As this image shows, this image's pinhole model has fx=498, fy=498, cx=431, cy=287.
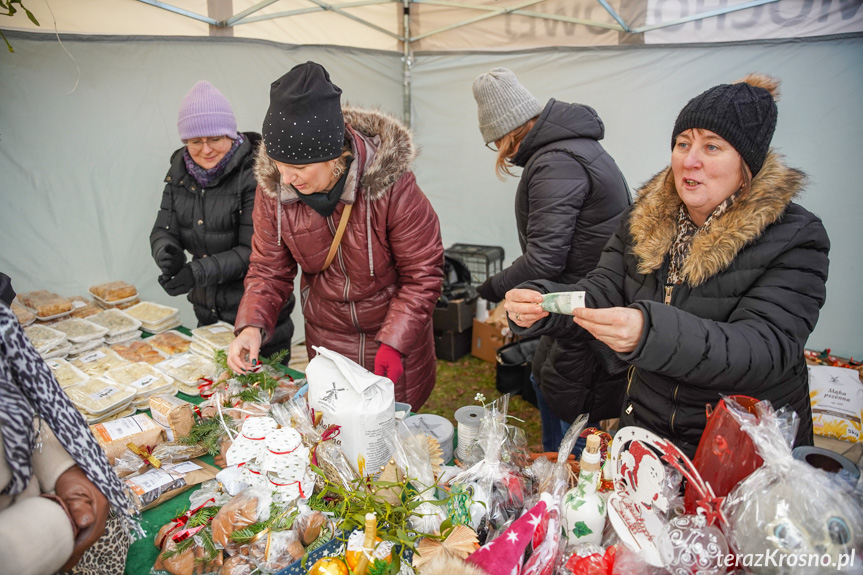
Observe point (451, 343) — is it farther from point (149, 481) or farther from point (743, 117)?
point (743, 117)

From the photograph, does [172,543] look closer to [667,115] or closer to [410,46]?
[667,115]

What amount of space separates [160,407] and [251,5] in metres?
3.69

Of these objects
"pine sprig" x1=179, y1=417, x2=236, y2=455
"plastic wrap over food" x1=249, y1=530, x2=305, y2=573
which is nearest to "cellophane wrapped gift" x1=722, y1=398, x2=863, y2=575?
"plastic wrap over food" x1=249, y1=530, x2=305, y2=573

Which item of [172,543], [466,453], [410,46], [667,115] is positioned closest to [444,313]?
[667,115]

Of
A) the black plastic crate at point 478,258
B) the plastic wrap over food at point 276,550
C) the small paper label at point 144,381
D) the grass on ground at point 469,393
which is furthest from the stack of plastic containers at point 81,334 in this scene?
the black plastic crate at point 478,258

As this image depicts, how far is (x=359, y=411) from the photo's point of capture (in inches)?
53.9

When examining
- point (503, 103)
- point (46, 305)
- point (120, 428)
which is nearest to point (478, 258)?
point (503, 103)

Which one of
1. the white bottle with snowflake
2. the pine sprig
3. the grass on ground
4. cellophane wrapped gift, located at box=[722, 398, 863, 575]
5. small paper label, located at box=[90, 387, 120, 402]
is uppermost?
cellophane wrapped gift, located at box=[722, 398, 863, 575]

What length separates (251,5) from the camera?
420 cm

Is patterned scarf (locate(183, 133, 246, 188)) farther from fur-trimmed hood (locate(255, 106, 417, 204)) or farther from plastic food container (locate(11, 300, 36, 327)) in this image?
plastic food container (locate(11, 300, 36, 327))

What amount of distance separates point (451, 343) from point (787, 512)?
4274 mm

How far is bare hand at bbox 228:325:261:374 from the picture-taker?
6.59 ft

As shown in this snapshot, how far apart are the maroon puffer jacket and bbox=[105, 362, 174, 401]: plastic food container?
52 cm

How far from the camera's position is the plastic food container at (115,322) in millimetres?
2908
